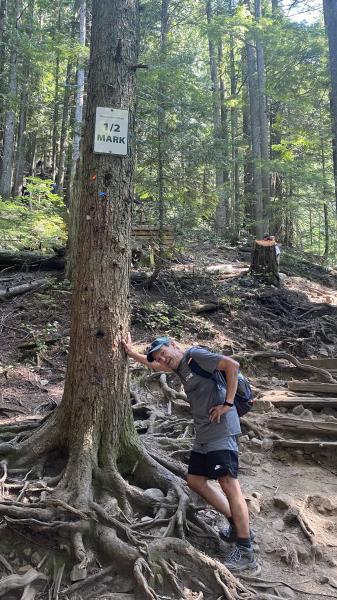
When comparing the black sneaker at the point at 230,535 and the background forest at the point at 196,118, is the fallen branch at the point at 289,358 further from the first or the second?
the black sneaker at the point at 230,535

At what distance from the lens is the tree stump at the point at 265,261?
44.6 feet

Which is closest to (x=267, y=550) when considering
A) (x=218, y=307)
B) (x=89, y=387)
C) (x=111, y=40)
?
(x=89, y=387)

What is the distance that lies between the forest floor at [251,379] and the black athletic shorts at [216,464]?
42cm

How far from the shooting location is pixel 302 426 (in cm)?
609

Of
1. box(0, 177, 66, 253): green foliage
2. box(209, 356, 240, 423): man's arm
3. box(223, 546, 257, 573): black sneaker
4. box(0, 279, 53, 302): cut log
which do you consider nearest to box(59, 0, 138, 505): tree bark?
box(209, 356, 240, 423): man's arm

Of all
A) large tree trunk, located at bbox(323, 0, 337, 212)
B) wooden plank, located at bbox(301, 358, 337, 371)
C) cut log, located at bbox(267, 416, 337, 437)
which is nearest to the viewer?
cut log, located at bbox(267, 416, 337, 437)

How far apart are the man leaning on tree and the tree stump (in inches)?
395

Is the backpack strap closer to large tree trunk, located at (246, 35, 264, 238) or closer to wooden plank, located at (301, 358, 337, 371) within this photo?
wooden plank, located at (301, 358, 337, 371)

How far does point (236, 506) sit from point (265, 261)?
1057cm

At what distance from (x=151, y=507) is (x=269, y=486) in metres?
1.65

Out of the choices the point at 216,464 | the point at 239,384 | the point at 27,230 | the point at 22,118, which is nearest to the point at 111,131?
the point at 239,384

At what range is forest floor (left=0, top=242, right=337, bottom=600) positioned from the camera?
3.78 meters

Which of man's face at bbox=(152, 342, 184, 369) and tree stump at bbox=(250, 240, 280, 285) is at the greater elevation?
tree stump at bbox=(250, 240, 280, 285)

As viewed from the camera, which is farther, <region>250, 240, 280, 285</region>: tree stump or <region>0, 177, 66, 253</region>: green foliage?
<region>250, 240, 280, 285</region>: tree stump
